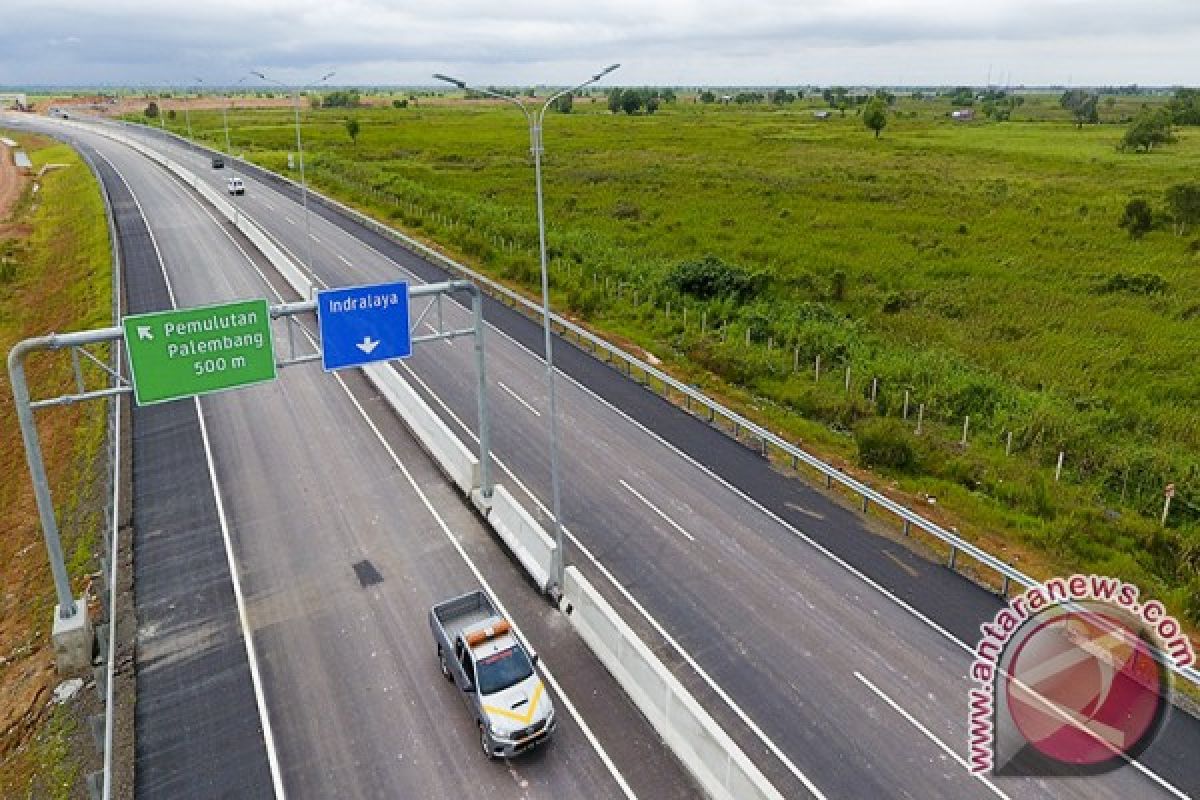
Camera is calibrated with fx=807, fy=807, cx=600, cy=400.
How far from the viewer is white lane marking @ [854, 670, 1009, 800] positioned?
1431 centimetres

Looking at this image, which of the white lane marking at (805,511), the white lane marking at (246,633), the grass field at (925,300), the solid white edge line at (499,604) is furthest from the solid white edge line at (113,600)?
the grass field at (925,300)

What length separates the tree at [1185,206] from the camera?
Answer: 192 feet

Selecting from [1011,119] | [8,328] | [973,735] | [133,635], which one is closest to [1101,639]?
[973,735]

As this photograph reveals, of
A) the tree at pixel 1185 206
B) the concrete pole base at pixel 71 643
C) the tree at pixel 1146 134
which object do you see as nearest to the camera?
the concrete pole base at pixel 71 643

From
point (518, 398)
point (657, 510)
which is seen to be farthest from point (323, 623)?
point (518, 398)

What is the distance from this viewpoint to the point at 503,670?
15172 millimetres

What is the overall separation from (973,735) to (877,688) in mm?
1895

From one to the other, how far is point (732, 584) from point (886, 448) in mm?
8972

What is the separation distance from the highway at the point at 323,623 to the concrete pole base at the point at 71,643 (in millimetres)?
1115

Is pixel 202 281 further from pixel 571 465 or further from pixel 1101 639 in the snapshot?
pixel 1101 639

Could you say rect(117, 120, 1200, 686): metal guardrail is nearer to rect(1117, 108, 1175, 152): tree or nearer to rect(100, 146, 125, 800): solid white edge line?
rect(100, 146, 125, 800): solid white edge line

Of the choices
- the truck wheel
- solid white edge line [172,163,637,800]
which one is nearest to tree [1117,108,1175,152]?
solid white edge line [172,163,637,800]

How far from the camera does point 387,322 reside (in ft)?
69.6

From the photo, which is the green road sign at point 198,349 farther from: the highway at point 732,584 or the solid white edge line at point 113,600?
the highway at point 732,584
